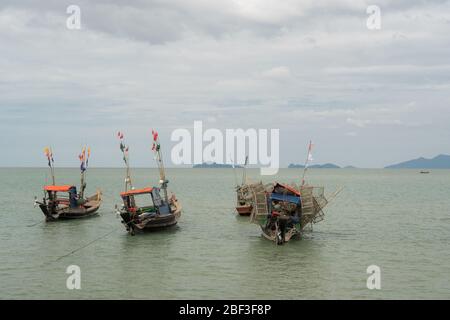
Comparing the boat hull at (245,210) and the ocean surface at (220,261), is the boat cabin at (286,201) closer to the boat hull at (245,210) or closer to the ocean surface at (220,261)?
the ocean surface at (220,261)

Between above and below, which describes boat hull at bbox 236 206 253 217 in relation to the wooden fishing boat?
below

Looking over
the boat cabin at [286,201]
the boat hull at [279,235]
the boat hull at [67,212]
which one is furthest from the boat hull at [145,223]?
the boat hull at [67,212]

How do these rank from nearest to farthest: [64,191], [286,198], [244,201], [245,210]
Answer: [286,198] < [64,191] < [245,210] < [244,201]

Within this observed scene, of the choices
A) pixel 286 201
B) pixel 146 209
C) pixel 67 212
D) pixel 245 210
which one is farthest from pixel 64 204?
pixel 286 201

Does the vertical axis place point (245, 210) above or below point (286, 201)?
below

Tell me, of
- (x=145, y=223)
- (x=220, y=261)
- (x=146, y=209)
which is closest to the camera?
(x=220, y=261)

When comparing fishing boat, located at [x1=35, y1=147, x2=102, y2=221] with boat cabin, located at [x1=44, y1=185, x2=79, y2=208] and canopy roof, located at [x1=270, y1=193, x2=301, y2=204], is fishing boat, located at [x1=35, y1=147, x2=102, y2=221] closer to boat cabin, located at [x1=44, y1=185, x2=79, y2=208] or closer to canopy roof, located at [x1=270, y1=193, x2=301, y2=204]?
boat cabin, located at [x1=44, y1=185, x2=79, y2=208]

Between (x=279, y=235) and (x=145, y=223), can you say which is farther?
(x=145, y=223)

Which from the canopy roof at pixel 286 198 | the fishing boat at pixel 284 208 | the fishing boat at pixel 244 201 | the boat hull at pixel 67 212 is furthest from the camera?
the fishing boat at pixel 244 201

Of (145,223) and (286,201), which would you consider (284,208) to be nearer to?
(286,201)

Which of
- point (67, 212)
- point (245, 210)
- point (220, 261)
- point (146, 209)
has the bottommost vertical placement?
point (220, 261)

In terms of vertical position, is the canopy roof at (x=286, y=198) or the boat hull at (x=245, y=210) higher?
the canopy roof at (x=286, y=198)

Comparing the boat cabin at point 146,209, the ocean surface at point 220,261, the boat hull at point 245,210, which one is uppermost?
the boat cabin at point 146,209

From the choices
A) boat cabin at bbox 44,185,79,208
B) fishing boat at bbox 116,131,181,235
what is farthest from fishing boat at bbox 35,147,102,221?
fishing boat at bbox 116,131,181,235
